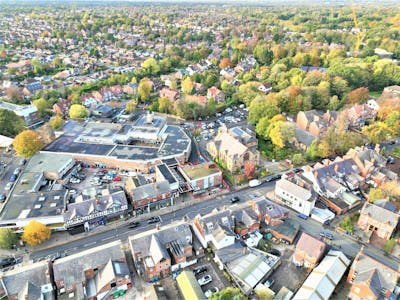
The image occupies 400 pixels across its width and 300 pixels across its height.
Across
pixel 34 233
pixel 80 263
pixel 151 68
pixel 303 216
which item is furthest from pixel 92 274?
pixel 151 68

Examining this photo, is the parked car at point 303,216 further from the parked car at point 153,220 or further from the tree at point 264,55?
the tree at point 264,55

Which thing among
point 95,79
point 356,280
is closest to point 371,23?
point 95,79

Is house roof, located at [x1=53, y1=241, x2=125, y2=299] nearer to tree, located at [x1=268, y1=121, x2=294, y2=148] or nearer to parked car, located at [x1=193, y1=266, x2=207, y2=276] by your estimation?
parked car, located at [x1=193, y1=266, x2=207, y2=276]

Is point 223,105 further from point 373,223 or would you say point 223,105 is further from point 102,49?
point 102,49

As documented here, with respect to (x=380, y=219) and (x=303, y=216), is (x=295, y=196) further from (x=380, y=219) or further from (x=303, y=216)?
(x=380, y=219)

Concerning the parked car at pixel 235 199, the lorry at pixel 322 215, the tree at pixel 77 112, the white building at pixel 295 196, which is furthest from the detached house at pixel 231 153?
the tree at pixel 77 112

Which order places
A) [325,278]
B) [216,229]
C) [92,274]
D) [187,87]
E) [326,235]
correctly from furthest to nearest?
[187,87]
[326,235]
[216,229]
[92,274]
[325,278]
